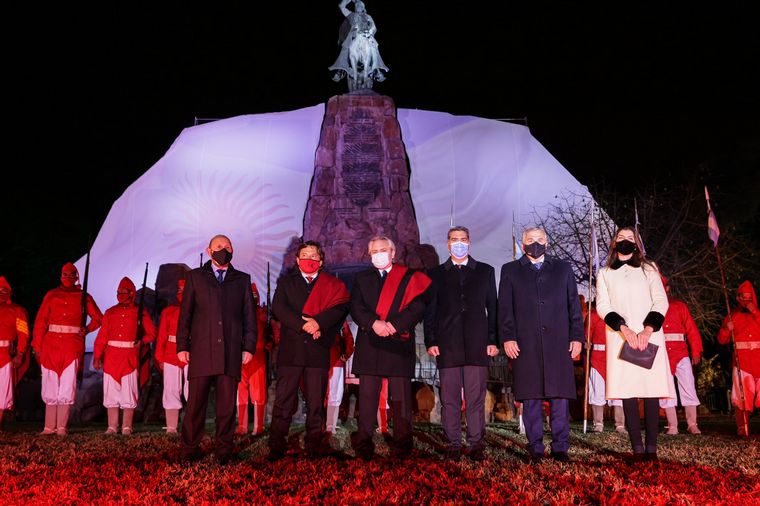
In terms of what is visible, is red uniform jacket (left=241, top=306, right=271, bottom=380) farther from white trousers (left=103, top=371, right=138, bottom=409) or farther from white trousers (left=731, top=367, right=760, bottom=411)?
white trousers (left=731, top=367, right=760, bottom=411)

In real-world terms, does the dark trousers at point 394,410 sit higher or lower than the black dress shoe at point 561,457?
higher

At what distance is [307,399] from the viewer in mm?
5652

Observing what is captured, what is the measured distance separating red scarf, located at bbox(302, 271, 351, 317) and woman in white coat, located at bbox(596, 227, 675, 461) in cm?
219

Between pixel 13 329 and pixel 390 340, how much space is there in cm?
541

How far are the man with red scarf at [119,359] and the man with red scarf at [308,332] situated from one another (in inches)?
143

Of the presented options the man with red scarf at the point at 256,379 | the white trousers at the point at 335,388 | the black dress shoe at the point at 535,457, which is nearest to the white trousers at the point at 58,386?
the man with red scarf at the point at 256,379

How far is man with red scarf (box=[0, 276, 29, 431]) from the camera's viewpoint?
810 centimetres

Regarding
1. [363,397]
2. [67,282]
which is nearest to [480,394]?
[363,397]

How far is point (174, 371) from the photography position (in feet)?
28.9

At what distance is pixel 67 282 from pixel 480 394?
556 centimetres

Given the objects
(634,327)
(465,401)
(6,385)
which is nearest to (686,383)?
(634,327)

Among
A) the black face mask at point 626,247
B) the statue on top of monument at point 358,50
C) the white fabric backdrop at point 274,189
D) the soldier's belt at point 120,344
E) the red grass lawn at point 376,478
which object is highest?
the statue on top of monument at point 358,50

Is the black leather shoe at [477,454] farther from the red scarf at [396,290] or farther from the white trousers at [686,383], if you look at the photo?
the white trousers at [686,383]

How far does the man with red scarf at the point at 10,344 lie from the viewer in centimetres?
810
